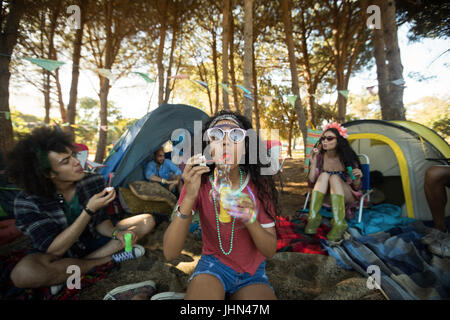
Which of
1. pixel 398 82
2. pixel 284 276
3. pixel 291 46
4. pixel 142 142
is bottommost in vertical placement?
pixel 284 276

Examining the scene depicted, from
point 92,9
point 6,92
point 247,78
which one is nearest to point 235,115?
point 247,78

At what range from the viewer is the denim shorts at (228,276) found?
1.31 meters

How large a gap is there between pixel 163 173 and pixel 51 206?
2.66 metres

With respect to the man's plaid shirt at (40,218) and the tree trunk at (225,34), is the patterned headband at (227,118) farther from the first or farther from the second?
the tree trunk at (225,34)

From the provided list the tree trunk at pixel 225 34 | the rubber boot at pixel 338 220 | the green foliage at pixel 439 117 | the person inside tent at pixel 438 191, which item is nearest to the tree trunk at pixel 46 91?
the tree trunk at pixel 225 34

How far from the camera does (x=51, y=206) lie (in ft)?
5.99

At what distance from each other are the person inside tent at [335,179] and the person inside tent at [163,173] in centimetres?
276

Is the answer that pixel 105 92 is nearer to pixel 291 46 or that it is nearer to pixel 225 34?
pixel 225 34

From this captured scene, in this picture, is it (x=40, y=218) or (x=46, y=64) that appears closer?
(x=40, y=218)

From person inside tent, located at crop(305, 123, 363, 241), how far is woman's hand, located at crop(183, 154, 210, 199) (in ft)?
7.87

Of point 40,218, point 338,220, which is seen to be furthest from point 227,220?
point 338,220

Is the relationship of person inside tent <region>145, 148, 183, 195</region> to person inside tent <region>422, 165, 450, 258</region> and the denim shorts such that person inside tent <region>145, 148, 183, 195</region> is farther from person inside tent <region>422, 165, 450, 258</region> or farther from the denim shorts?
person inside tent <region>422, 165, 450, 258</region>

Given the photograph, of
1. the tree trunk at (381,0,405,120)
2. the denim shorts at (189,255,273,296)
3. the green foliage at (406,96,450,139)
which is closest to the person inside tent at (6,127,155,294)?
the denim shorts at (189,255,273,296)
